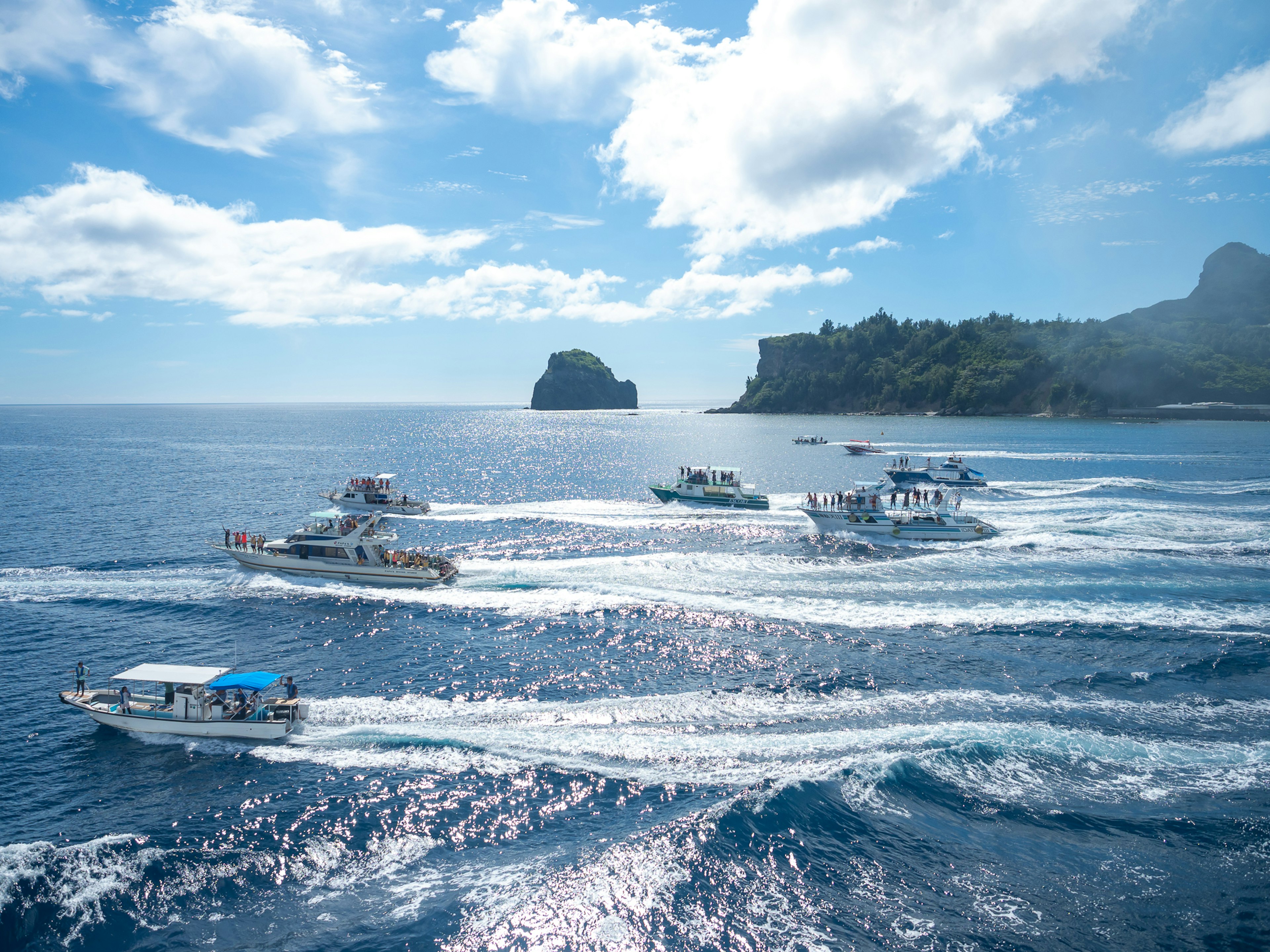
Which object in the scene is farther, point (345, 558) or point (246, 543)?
point (246, 543)

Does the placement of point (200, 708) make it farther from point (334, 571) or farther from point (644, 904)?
point (334, 571)

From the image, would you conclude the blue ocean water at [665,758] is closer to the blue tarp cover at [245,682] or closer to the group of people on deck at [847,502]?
the blue tarp cover at [245,682]

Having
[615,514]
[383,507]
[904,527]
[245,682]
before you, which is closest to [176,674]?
[245,682]

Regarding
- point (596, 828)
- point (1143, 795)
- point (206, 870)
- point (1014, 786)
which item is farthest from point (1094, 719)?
point (206, 870)

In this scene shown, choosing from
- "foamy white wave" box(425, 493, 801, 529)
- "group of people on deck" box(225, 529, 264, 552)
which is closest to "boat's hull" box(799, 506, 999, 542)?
"foamy white wave" box(425, 493, 801, 529)

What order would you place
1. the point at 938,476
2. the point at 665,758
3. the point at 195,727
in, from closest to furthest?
the point at 665,758 → the point at 195,727 → the point at 938,476
